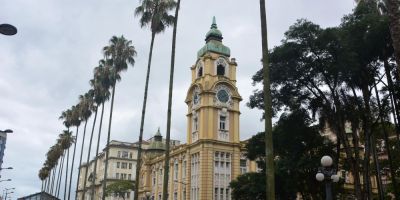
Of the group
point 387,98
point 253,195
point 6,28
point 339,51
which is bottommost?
point 253,195

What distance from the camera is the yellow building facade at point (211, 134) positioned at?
5712cm

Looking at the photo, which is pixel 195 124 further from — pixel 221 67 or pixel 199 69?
pixel 221 67

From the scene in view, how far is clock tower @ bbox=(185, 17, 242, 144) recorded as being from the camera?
59000 millimetres

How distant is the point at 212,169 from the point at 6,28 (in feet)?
150

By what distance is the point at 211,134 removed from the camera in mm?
58062

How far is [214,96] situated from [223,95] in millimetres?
1785

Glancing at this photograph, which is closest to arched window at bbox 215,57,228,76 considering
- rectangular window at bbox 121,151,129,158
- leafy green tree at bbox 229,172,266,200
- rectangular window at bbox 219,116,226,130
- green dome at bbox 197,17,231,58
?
green dome at bbox 197,17,231,58

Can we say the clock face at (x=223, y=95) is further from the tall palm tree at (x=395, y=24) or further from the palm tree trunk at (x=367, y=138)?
the tall palm tree at (x=395, y=24)

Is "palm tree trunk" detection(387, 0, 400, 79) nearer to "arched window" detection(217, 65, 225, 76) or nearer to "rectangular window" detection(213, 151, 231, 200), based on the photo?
"rectangular window" detection(213, 151, 231, 200)

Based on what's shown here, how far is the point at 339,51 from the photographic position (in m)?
29.3

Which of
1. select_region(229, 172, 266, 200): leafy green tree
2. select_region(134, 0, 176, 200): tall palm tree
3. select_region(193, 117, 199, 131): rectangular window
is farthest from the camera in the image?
select_region(193, 117, 199, 131): rectangular window

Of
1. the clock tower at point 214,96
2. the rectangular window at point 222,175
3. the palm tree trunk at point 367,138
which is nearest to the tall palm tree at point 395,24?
the palm tree trunk at point 367,138

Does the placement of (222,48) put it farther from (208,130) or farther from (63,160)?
(63,160)

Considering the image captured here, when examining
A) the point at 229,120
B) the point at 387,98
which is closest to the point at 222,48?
the point at 229,120
